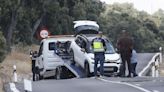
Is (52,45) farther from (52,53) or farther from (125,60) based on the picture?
(125,60)

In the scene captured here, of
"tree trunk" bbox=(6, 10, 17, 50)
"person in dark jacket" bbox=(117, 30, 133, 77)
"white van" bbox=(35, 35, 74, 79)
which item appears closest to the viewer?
"person in dark jacket" bbox=(117, 30, 133, 77)

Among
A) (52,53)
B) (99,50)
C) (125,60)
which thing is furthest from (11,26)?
(125,60)

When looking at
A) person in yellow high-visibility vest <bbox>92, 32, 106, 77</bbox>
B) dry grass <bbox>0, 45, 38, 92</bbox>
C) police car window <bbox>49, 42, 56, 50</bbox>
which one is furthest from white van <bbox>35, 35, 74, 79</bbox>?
dry grass <bbox>0, 45, 38, 92</bbox>

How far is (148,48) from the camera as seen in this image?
92.8m

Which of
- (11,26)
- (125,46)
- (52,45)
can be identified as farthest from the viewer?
(11,26)

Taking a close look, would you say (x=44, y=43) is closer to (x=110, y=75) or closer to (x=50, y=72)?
(x=50, y=72)

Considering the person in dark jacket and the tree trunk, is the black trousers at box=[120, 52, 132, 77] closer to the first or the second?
the person in dark jacket

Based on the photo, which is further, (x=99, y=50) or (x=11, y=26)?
(x=11, y=26)

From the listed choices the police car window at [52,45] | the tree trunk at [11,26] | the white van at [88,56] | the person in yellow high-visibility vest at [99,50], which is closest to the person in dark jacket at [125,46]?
the person in yellow high-visibility vest at [99,50]

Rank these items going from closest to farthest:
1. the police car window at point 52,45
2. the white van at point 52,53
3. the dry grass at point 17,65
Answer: the white van at point 52,53, the police car window at point 52,45, the dry grass at point 17,65

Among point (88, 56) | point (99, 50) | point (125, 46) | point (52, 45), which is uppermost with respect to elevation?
point (52, 45)

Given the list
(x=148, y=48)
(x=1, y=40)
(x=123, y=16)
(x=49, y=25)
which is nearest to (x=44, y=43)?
(x=1, y=40)

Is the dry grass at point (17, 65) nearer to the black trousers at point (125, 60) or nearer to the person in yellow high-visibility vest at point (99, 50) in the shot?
the person in yellow high-visibility vest at point (99, 50)

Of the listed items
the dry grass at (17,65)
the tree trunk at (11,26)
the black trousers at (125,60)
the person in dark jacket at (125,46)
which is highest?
the tree trunk at (11,26)
